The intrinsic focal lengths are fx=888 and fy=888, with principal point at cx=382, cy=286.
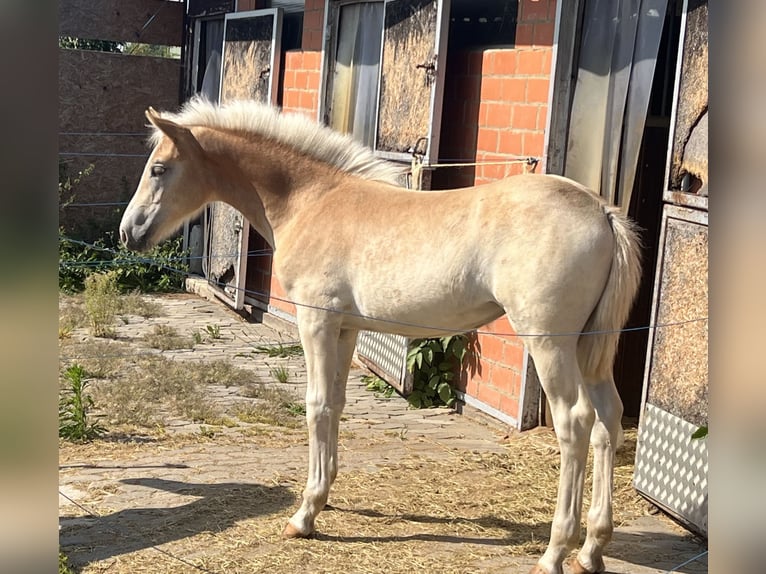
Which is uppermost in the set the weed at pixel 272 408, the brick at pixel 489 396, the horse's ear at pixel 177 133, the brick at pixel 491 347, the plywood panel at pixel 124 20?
the plywood panel at pixel 124 20

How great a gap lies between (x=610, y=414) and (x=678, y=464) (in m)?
0.77

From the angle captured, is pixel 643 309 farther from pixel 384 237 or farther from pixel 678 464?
pixel 384 237

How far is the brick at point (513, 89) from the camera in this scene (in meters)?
5.75

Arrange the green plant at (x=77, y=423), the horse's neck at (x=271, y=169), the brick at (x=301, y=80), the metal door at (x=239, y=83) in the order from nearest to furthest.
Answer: the horse's neck at (x=271, y=169), the green plant at (x=77, y=423), the brick at (x=301, y=80), the metal door at (x=239, y=83)

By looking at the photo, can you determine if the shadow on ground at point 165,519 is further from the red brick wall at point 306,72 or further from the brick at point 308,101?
the brick at point 308,101

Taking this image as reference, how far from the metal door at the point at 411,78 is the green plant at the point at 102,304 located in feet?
10.5

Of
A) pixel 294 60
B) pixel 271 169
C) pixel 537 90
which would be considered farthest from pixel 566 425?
pixel 294 60

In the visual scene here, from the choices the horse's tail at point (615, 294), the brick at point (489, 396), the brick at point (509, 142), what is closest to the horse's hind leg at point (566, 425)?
the horse's tail at point (615, 294)

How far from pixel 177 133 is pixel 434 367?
116 inches

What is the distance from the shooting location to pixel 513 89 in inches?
231

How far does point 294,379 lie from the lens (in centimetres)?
723

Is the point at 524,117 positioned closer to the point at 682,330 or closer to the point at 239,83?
the point at 682,330
